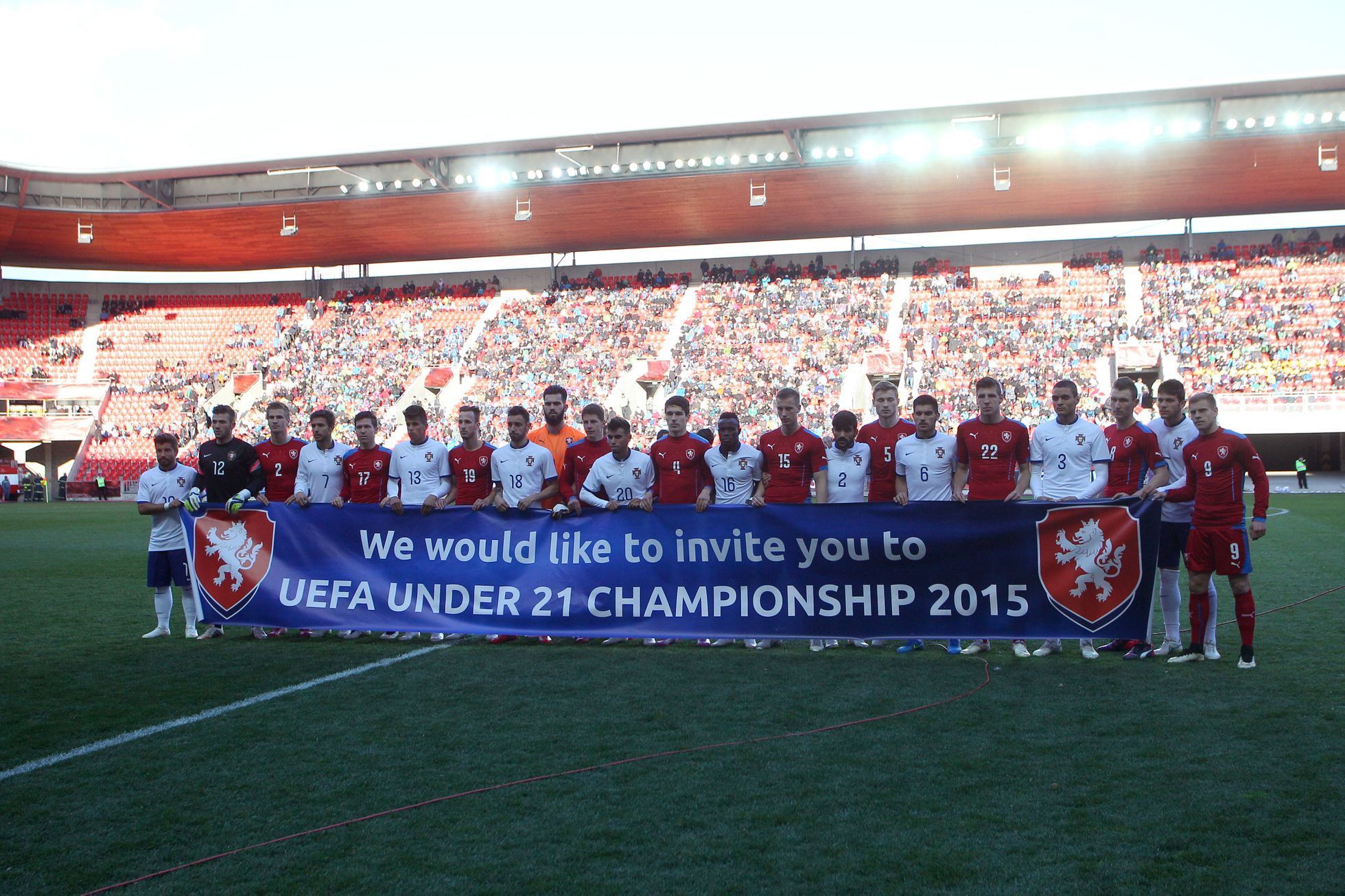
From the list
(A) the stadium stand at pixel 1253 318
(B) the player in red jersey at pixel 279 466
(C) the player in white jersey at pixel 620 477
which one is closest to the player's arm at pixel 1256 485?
(C) the player in white jersey at pixel 620 477

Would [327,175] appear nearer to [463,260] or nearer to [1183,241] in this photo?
[463,260]

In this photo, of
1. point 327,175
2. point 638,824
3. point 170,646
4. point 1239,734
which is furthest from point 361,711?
point 327,175

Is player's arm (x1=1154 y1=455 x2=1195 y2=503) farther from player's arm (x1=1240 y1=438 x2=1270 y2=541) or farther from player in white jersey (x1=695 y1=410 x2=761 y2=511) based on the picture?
player in white jersey (x1=695 y1=410 x2=761 y2=511)

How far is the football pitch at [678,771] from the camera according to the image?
11.6 feet

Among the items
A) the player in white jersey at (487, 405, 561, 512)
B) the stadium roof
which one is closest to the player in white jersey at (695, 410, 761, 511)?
the player in white jersey at (487, 405, 561, 512)

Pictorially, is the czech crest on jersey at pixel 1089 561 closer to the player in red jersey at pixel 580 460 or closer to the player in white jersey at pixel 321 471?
the player in red jersey at pixel 580 460

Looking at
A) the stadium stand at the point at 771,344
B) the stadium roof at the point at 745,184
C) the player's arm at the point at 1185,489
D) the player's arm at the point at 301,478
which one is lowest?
the player's arm at the point at 1185,489

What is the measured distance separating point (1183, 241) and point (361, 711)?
36.8 m

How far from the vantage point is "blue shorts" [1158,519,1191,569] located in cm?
749

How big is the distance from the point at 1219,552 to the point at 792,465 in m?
3.07

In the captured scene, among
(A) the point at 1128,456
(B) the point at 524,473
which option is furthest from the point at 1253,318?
(B) the point at 524,473

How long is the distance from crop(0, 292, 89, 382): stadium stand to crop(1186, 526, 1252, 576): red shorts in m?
43.4

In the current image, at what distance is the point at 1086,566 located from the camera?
23.8 ft

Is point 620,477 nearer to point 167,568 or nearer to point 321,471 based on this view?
point 321,471
